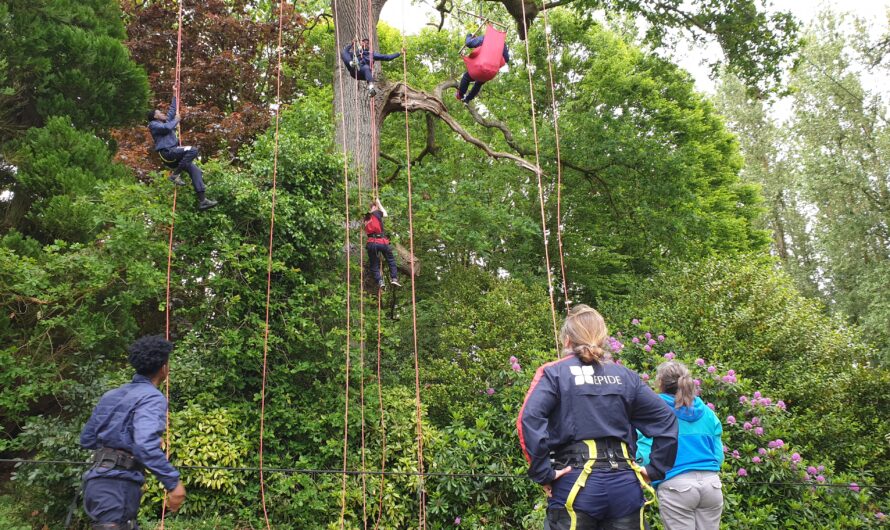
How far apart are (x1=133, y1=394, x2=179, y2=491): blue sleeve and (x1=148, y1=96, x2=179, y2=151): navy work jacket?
3598 millimetres

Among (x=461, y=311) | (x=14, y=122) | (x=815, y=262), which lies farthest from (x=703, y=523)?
(x=815, y=262)

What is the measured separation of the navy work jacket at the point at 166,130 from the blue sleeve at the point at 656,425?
16.3ft

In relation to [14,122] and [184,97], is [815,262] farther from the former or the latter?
[14,122]

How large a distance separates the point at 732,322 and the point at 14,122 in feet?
30.7

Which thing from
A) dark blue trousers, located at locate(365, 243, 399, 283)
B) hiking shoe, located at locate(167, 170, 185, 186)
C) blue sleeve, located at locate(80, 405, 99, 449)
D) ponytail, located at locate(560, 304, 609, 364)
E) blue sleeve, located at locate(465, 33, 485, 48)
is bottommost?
blue sleeve, located at locate(80, 405, 99, 449)

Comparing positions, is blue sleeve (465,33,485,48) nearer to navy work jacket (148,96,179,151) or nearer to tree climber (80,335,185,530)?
navy work jacket (148,96,179,151)

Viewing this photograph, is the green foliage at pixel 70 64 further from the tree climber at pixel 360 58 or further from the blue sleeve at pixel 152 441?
the blue sleeve at pixel 152 441

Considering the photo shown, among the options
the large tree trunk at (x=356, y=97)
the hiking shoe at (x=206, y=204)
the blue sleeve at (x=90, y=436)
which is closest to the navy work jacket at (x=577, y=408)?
the blue sleeve at (x=90, y=436)

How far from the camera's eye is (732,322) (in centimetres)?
831

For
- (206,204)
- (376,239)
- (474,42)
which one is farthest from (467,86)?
(206,204)

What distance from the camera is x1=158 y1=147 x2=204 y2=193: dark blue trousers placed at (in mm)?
5980

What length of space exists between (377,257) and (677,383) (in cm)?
515

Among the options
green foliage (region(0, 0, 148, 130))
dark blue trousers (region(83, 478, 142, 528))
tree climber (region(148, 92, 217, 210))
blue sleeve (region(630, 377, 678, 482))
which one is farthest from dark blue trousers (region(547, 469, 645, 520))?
green foliage (region(0, 0, 148, 130))

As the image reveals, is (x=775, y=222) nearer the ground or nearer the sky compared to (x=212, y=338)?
nearer the sky
